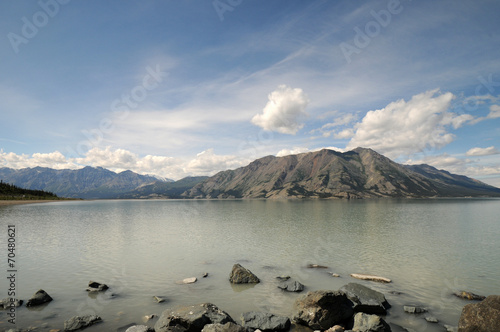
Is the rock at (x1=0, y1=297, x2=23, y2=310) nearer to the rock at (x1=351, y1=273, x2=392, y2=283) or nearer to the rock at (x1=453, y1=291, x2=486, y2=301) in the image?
the rock at (x1=351, y1=273, x2=392, y2=283)

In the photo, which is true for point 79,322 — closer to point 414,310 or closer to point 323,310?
point 323,310

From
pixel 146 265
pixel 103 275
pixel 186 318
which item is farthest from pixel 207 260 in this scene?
pixel 186 318

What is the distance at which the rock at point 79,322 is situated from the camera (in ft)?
59.9

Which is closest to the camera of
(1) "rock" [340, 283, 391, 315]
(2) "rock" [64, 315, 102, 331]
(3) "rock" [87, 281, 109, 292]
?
(2) "rock" [64, 315, 102, 331]

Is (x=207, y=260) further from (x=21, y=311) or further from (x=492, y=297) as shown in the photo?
(x=492, y=297)

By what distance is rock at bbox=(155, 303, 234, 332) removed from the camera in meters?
17.8

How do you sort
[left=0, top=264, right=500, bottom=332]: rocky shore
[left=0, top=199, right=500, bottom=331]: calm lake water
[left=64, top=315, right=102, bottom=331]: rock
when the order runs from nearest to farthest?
[left=0, top=264, right=500, bottom=332]: rocky shore
[left=64, top=315, right=102, bottom=331]: rock
[left=0, top=199, right=500, bottom=331]: calm lake water

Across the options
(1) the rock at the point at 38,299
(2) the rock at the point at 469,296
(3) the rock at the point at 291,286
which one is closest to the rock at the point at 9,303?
(1) the rock at the point at 38,299

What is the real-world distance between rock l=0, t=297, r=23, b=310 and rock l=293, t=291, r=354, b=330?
24.4 metres

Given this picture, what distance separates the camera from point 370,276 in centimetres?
3069

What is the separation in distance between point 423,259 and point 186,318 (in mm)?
38350

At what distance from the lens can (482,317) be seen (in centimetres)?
1658

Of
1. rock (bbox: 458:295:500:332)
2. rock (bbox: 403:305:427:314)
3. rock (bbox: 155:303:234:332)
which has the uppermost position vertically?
rock (bbox: 458:295:500:332)

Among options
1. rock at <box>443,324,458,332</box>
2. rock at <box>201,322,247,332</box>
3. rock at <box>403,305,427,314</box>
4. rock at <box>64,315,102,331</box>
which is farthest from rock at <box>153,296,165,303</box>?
rock at <box>443,324,458,332</box>
